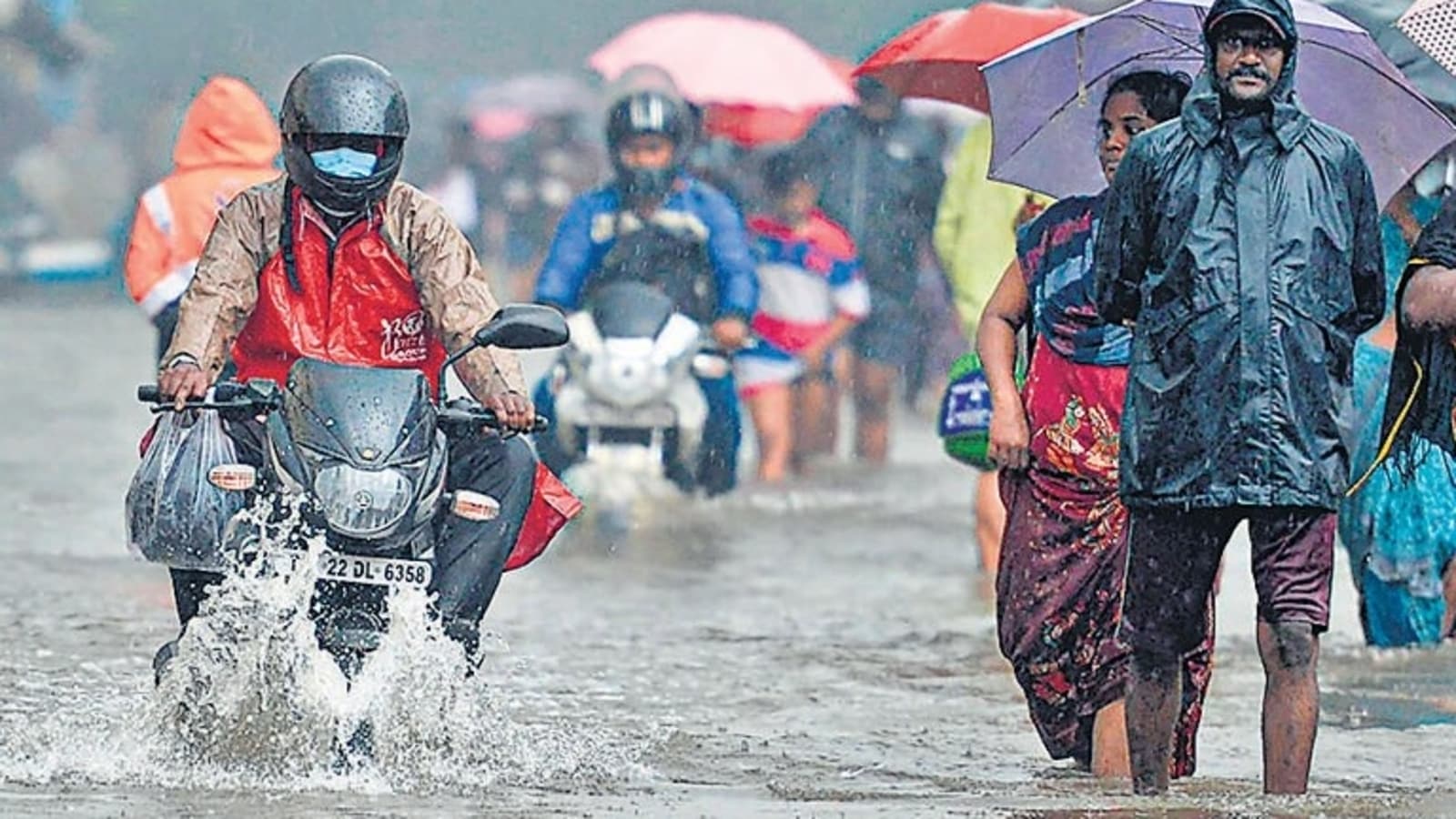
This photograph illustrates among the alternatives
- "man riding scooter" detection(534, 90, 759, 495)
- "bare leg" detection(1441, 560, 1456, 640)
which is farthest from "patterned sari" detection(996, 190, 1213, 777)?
"man riding scooter" detection(534, 90, 759, 495)

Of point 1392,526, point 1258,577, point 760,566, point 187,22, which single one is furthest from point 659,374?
point 187,22

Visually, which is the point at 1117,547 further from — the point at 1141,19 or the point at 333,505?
the point at 333,505

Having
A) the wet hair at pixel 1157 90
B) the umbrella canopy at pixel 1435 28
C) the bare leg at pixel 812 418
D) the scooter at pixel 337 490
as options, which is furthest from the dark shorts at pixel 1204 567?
the bare leg at pixel 812 418

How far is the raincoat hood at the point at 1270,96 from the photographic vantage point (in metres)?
6.45

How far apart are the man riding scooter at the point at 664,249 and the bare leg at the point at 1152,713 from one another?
5.80 metres

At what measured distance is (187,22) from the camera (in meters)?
39.2

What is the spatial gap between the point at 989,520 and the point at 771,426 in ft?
14.4

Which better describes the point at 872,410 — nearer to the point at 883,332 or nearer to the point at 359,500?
the point at 883,332

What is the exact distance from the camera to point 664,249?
1284 centimetres

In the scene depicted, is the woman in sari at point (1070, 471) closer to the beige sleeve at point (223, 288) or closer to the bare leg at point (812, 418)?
the beige sleeve at point (223, 288)

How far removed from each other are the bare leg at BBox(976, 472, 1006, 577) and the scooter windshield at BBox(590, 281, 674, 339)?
1.70 m

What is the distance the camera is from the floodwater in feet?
22.4

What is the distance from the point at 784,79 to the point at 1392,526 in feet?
24.8

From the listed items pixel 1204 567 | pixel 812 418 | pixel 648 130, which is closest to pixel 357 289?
pixel 1204 567
